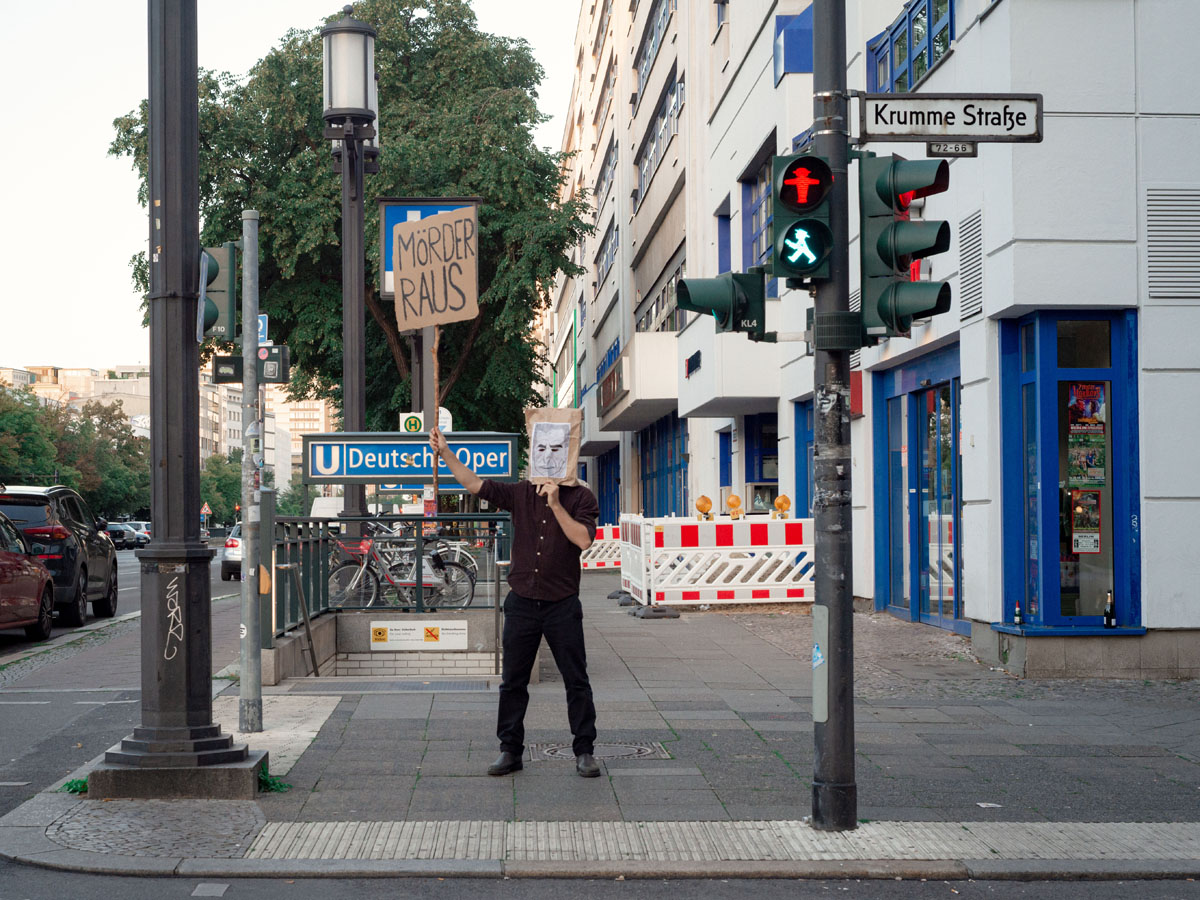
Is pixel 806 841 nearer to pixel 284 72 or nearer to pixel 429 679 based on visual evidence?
pixel 429 679

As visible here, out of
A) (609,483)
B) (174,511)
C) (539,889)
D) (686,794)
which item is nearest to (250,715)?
(174,511)

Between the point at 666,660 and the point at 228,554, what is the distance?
19579mm

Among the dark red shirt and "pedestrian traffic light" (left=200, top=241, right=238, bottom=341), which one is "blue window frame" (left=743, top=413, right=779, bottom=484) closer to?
the dark red shirt

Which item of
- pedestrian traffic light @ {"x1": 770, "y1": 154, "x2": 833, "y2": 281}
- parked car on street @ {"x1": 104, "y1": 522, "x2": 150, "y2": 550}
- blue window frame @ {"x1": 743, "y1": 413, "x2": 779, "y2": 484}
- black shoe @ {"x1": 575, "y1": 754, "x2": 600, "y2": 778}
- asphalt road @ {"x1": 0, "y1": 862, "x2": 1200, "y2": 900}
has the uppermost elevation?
pedestrian traffic light @ {"x1": 770, "y1": 154, "x2": 833, "y2": 281}

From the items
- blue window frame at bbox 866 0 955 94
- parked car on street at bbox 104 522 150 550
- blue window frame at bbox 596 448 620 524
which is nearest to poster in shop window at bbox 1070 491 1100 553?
blue window frame at bbox 866 0 955 94

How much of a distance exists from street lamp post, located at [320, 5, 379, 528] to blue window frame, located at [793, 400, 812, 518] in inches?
298

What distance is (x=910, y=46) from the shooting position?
1463cm

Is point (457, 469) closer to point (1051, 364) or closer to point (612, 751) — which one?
point (612, 751)

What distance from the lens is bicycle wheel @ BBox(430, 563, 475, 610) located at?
38.7ft

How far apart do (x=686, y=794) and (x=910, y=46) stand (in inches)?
407

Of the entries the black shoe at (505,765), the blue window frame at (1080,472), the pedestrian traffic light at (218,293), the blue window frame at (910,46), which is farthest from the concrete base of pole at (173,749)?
the blue window frame at (910,46)

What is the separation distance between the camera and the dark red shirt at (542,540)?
7168 mm

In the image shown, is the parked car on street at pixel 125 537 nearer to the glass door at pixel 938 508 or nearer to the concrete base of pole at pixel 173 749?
the glass door at pixel 938 508

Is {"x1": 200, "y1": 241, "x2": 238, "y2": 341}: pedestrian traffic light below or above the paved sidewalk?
Answer: above
